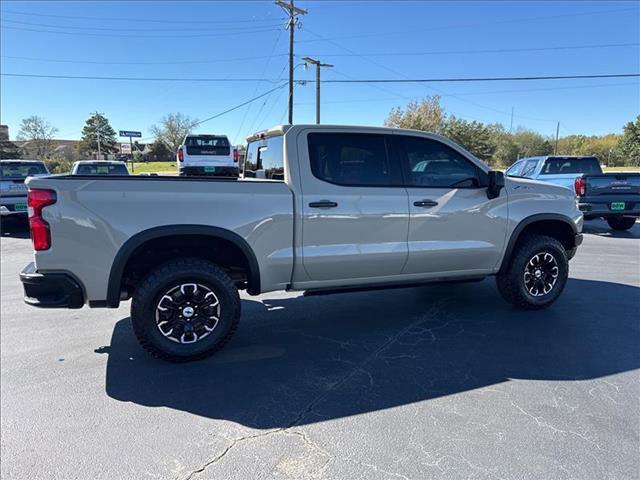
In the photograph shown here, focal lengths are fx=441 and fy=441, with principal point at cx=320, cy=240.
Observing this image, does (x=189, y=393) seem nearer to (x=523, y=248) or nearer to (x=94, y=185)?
(x=94, y=185)

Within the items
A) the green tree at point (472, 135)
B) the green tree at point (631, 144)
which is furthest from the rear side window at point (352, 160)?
the green tree at point (631, 144)

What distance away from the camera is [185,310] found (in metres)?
3.59

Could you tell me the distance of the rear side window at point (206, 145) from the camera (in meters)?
13.1

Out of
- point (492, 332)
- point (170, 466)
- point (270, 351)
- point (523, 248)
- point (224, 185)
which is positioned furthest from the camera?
point (523, 248)

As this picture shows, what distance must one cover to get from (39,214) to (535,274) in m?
4.72

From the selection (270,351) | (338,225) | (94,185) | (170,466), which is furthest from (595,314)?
(94,185)

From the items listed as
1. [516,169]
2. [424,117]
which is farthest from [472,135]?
[516,169]

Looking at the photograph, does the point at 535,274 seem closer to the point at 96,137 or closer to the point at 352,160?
the point at 352,160

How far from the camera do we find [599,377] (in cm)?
336

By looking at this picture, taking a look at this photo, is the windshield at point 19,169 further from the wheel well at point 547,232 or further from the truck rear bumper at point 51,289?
the wheel well at point 547,232

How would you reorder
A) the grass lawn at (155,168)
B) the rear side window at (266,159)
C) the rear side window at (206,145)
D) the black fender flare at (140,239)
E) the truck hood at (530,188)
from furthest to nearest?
the grass lawn at (155,168)
the rear side window at (206,145)
the truck hood at (530,188)
the rear side window at (266,159)
the black fender flare at (140,239)

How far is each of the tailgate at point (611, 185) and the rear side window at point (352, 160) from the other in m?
7.95

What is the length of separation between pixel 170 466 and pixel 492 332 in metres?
3.10

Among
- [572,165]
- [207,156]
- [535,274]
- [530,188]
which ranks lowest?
[535,274]
